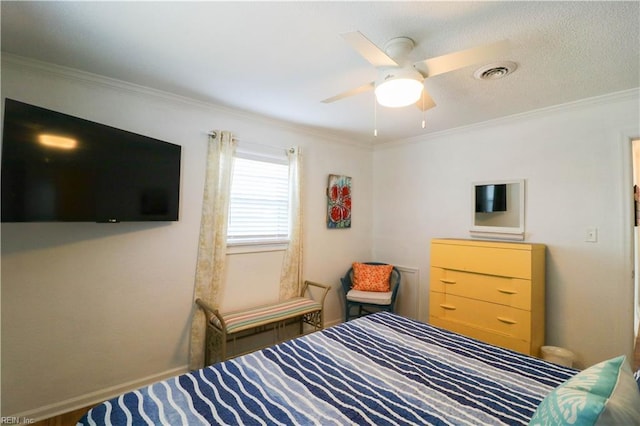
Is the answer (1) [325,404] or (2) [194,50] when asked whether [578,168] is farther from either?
(2) [194,50]

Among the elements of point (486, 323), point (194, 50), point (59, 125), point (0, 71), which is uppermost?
point (194, 50)

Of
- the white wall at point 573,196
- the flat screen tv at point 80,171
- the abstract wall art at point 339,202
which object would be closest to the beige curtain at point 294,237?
the abstract wall art at point 339,202

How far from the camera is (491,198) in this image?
2.85 meters

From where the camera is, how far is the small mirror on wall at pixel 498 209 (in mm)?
2686

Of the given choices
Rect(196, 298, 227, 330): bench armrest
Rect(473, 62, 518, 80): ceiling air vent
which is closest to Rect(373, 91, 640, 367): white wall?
Rect(473, 62, 518, 80): ceiling air vent

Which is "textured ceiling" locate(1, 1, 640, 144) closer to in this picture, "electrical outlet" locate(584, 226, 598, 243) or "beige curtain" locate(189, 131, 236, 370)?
"beige curtain" locate(189, 131, 236, 370)

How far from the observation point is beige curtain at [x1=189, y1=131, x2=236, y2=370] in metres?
2.45

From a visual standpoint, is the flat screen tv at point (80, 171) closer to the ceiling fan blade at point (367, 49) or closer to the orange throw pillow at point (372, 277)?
the ceiling fan blade at point (367, 49)

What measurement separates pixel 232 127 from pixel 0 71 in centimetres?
150

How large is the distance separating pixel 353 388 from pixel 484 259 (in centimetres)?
185

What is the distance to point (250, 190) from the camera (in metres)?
2.81

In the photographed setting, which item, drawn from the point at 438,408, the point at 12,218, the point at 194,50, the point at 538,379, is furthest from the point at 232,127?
the point at 538,379

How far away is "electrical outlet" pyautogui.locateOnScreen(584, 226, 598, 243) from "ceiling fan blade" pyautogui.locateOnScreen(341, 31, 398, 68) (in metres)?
2.24

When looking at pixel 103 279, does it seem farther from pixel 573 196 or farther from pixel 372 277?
pixel 573 196
